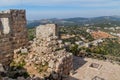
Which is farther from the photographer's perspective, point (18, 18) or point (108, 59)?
point (108, 59)

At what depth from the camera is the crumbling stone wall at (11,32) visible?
16.0m

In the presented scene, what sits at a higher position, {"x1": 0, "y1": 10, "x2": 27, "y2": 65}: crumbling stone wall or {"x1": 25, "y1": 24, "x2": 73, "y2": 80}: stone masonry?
{"x1": 0, "y1": 10, "x2": 27, "y2": 65}: crumbling stone wall

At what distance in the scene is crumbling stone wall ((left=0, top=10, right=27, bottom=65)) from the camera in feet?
52.5

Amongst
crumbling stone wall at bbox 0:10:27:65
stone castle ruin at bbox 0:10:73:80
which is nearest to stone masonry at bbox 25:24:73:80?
stone castle ruin at bbox 0:10:73:80

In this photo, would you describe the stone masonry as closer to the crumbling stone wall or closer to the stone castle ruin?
the stone castle ruin

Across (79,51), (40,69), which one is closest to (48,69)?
(40,69)

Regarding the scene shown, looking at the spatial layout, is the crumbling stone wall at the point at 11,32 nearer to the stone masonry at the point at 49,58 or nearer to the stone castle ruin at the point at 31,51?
the stone castle ruin at the point at 31,51

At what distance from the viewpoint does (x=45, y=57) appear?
52.6ft

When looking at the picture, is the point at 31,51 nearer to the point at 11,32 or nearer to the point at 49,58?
the point at 49,58

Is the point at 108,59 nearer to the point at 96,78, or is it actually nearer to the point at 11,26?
the point at 96,78

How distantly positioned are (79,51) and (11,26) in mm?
7956

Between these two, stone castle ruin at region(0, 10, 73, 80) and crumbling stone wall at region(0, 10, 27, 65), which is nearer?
stone castle ruin at region(0, 10, 73, 80)

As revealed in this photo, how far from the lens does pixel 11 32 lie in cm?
1650

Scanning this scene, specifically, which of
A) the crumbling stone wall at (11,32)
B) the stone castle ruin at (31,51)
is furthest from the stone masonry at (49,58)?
the crumbling stone wall at (11,32)
